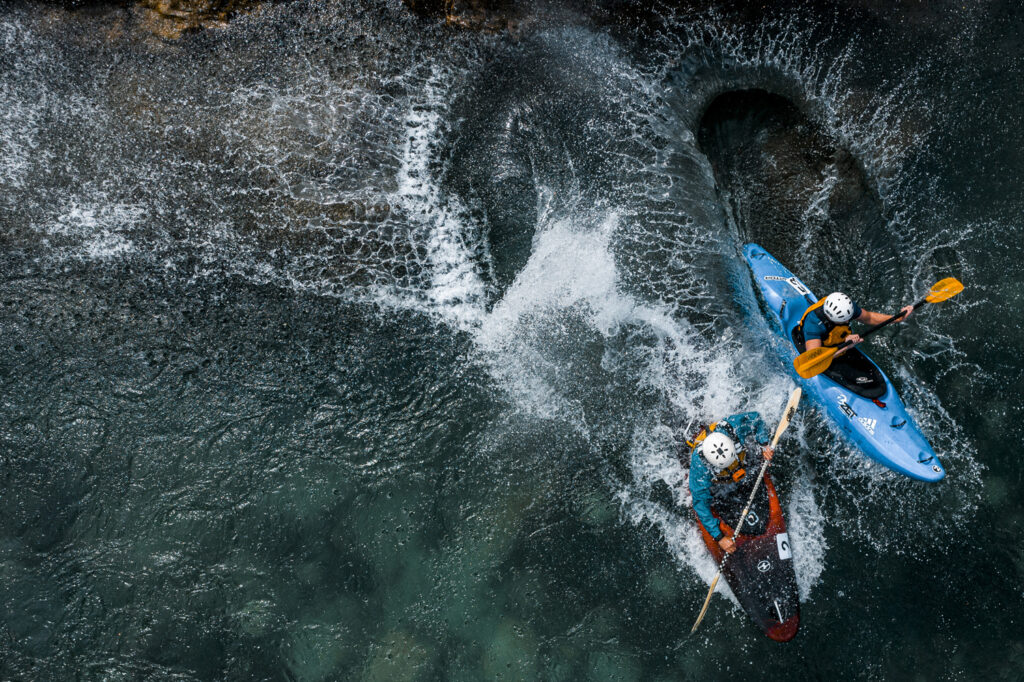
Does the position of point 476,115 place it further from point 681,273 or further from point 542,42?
point 681,273

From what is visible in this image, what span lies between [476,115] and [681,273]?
9.69 ft

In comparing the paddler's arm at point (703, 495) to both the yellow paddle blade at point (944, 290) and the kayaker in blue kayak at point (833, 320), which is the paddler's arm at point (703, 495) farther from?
the yellow paddle blade at point (944, 290)

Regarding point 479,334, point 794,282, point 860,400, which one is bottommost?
point 479,334

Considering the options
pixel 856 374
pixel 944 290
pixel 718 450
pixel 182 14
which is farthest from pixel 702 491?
pixel 182 14

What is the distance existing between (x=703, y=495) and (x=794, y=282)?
246 cm

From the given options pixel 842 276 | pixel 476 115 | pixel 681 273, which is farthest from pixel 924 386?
pixel 476 115

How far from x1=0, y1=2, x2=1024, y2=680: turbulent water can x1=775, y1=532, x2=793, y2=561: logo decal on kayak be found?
21 cm

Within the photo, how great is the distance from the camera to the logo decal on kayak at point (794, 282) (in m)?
7.01

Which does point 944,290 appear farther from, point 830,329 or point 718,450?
point 718,450

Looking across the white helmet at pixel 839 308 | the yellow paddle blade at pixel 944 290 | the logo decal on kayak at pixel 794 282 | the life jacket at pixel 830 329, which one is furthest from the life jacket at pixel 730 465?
the yellow paddle blade at pixel 944 290

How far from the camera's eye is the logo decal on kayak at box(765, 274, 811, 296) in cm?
701

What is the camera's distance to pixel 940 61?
25.4 feet

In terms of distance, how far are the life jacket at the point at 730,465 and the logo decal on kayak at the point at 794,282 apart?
1.64 m

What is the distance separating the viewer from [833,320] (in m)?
6.32
